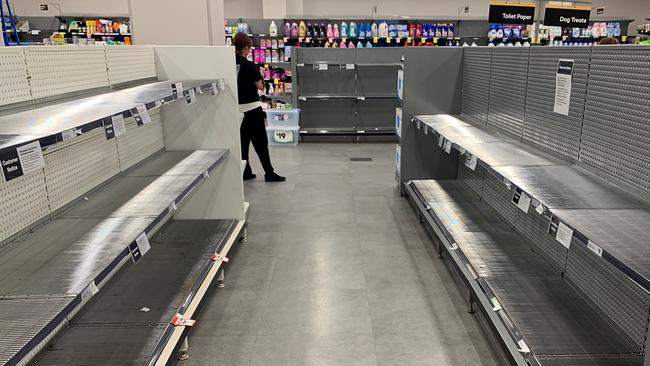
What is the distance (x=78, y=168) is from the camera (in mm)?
2885

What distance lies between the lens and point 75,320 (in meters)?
2.73

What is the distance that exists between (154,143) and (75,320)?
65.3 inches

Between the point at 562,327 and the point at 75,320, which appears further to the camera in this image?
the point at 75,320

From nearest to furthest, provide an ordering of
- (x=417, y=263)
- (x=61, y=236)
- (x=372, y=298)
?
1. (x=61, y=236)
2. (x=372, y=298)
3. (x=417, y=263)

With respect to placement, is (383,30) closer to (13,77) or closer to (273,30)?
(273,30)

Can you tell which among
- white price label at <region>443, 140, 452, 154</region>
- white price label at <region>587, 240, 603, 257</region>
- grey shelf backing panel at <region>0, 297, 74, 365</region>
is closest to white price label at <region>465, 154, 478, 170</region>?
white price label at <region>443, 140, 452, 154</region>

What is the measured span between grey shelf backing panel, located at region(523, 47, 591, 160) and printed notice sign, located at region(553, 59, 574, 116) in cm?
3

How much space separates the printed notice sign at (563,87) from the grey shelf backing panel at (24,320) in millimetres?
2777

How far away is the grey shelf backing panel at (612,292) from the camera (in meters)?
2.34

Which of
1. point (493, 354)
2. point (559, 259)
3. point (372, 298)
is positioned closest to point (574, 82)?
point (559, 259)

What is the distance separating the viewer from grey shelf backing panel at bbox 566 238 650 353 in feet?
7.69

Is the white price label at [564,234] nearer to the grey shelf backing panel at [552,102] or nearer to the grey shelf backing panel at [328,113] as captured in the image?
the grey shelf backing panel at [552,102]

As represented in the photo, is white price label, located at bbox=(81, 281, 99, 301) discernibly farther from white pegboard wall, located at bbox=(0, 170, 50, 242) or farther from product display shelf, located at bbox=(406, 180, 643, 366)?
product display shelf, located at bbox=(406, 180, 643, 366)

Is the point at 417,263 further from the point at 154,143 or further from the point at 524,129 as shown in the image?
the point at 154,143
